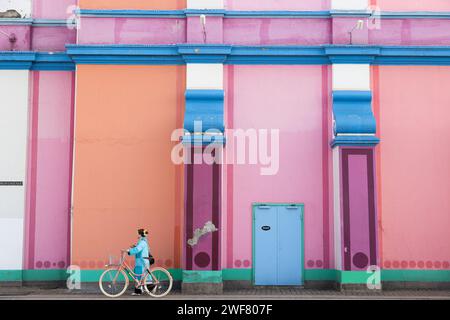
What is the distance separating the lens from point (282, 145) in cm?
1612

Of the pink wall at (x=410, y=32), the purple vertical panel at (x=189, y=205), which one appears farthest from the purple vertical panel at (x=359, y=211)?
A: the purple vertical panel at (x=189, y=205)

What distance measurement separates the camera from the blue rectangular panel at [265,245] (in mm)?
15781

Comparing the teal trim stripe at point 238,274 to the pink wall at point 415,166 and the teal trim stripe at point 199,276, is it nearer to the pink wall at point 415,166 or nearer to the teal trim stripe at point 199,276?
the teal trim stripe at point 199,276

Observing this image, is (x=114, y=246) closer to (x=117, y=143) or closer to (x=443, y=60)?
(x=117, y=143)

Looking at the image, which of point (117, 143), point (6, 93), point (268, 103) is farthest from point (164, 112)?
point (6, 93)

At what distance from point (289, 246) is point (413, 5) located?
705cm

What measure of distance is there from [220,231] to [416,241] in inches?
194

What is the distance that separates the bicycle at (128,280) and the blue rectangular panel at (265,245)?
2293 millimetres

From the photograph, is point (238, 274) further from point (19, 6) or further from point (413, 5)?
point (19, 6)

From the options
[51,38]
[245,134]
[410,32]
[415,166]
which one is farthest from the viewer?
[51,38]

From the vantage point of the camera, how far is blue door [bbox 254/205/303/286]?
15.8m

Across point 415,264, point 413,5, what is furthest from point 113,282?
point 413,5

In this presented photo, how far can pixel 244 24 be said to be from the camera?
16.5 meters
